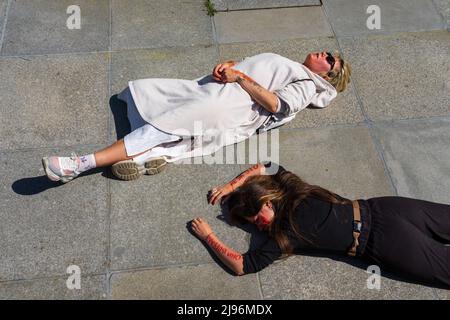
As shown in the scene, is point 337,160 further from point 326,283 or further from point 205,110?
point 205,110

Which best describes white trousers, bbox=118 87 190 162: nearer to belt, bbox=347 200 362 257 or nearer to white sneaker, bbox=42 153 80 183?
Answer: white sneaker, bbox=42 153 80 183

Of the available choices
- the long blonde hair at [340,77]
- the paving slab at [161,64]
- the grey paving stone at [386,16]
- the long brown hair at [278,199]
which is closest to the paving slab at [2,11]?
the paving slab at [161,64]

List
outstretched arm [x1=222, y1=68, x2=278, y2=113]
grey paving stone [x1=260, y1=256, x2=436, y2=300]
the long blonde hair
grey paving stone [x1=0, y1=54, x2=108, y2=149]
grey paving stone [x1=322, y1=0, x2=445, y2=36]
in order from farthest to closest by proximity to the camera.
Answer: grey paving stone [x1=322, y1=0, x2=445, y2=36] → the long blonde hair → grey paving stone [x1=0, y1=54, x2=108, y2=149] → outstretched arm [x1=222, y1=68, x2=278, y2=113] → grey paving stone [x1=260, y1=256, x2=436, y2=300]

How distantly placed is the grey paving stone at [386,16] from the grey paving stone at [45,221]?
3206 millimetres

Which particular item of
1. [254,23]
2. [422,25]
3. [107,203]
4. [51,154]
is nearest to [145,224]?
[107,203]

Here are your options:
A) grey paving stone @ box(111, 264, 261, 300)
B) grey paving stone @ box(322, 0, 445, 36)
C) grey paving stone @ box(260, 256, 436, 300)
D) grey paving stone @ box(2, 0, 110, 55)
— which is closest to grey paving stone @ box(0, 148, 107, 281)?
grey paving stone @ box(111, 264, 261, 300)

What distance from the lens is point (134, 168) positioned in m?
3.84

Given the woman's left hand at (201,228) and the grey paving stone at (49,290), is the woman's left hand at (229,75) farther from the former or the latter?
the grey paving stone at (49,290)

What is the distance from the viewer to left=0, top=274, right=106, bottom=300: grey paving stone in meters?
3.37

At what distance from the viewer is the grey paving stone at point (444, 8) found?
5.51 m

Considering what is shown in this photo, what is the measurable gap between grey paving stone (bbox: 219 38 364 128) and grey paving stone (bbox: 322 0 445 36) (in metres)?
0.37

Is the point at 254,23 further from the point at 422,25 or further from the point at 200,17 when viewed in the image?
the point at 422,25

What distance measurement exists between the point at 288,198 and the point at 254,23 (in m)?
2.53

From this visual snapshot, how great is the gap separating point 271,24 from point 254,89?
65.8 inches
